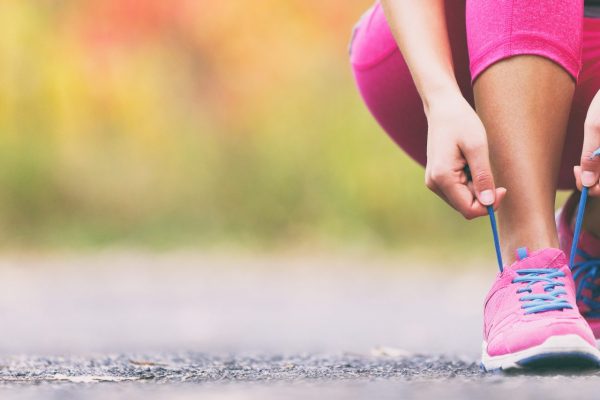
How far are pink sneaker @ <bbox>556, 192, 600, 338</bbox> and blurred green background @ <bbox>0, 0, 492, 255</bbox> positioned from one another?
12.9 ft

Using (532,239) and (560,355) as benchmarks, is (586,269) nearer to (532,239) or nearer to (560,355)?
(532,239)

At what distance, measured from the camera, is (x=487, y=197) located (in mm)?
1235

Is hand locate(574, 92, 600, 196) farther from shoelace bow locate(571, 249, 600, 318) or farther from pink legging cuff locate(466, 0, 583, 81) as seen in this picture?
shoelace bow locate(571, 249, 600, 318)

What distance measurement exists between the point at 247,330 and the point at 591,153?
5.10 feet

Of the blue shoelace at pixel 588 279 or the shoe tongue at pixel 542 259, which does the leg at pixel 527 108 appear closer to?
the shoe tongue at pixel 542 259

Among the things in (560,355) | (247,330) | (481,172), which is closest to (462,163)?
(481,172)

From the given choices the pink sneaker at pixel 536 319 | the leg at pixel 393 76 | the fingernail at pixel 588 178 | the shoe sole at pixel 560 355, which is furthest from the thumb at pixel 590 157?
the leg at pixel 393 76

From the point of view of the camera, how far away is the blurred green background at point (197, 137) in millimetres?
6070

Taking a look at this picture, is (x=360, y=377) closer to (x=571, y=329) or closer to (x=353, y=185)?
(x=571, y=329)

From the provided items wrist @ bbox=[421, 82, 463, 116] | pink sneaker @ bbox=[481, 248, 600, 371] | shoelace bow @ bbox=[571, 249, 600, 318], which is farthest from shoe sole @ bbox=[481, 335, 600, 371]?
shoelace bow @ bbox=[571, 249, 600, 318]

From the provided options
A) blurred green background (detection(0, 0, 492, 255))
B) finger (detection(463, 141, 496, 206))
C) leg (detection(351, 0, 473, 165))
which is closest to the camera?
finger (detection(463, 141, 496, 206))

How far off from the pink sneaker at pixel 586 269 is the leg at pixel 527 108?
329mm

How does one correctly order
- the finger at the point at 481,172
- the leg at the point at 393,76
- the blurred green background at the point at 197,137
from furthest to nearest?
the blurred green background at the point at 197,137, the leg at the point at 393,76, the finger at the point at 481,172

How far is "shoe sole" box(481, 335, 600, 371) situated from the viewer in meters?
1.17
